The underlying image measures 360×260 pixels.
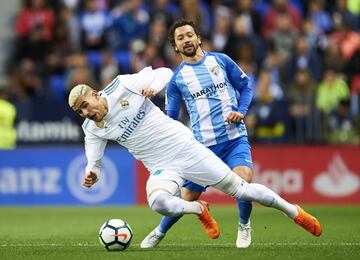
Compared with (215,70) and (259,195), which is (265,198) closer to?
(259,195)

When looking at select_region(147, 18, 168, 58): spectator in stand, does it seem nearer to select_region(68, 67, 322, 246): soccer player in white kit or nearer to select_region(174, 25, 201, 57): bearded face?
select_region(174, 25, 201, 57): bearded face

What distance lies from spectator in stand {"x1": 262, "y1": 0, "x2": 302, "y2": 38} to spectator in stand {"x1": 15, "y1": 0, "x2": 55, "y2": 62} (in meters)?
4.60

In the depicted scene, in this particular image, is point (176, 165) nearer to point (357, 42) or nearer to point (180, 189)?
point (180, 189)

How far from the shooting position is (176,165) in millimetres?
10445

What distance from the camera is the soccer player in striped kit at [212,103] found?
1105 cm

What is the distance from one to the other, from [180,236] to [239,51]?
8427mm

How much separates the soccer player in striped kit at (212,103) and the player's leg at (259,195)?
658mm

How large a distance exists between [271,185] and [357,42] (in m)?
4.22

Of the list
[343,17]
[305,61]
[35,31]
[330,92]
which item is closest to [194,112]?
[330,92]

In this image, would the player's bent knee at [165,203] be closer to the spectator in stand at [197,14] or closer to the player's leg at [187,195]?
the player's leg at [187,195]

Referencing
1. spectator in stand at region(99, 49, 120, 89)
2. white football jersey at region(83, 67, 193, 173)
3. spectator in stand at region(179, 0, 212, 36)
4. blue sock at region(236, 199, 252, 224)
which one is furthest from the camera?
spectator in stand at region(179, 0, 212, 36)

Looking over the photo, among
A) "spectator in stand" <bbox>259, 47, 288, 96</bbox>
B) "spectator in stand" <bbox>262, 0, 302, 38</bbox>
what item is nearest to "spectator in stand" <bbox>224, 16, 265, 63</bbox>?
"spectator in stand" <bbox>259, 47, 288, 96</bbox>

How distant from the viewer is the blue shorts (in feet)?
36.1

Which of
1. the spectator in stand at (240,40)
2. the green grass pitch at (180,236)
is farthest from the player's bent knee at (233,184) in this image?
the spectator in stand at (240,40)
